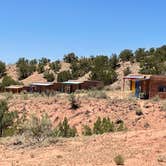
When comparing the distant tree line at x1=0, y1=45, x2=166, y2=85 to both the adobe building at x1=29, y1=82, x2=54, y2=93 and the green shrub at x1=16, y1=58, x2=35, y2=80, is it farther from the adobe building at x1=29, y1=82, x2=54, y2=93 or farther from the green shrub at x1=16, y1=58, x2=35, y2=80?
the adobe building at x1=29, y1=82, x2=54, y2=93

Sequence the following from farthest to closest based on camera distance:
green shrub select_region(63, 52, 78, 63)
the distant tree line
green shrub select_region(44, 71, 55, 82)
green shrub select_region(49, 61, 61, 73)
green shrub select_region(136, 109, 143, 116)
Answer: green shrub select_region(63, 52, 78, 63) < green shrub select_region(49, 61, 61, 73) < green shrub select_region(44, 71, 55, 82) < the distant tree line < green shrub select_region(136, 109, 143, 116)

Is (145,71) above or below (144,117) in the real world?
above

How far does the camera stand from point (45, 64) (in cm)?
10150

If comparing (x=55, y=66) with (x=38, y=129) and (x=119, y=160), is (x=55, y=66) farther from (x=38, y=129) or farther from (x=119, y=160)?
(x=119, y=160)

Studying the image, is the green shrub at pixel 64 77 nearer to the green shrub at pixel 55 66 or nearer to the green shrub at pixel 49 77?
the green shrub at pixel 49 77

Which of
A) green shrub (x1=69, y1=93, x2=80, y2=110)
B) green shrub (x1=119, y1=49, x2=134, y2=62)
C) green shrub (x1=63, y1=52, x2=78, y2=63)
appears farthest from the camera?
green shrub (x1=63, y1=52, x2=78, y2=63)

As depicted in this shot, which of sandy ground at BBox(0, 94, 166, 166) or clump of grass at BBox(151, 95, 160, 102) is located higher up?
clump of grass at BBox(151, 95, 160, 102)

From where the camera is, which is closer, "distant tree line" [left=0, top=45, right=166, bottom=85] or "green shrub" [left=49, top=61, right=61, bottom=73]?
"distant tree line" [left=0, top=45, right=166, bottom=85]

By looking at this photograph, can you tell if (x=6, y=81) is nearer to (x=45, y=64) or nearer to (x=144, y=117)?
(x=45, y=64)

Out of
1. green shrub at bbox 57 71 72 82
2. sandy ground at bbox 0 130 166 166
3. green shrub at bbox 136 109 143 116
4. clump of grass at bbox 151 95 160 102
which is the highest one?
green shrub at bbox 57 71 72 82

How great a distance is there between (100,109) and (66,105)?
5.05 meters

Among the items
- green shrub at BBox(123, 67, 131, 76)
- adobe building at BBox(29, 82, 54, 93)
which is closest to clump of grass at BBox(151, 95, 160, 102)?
adobe building at BBox(29, 82, 54, 93)

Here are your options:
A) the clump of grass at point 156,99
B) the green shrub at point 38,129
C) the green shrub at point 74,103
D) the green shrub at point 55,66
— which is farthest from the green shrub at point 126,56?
the green shrub at point 38,129

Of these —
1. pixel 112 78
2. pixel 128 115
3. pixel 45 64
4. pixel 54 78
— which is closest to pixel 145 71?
pixel 112 78
